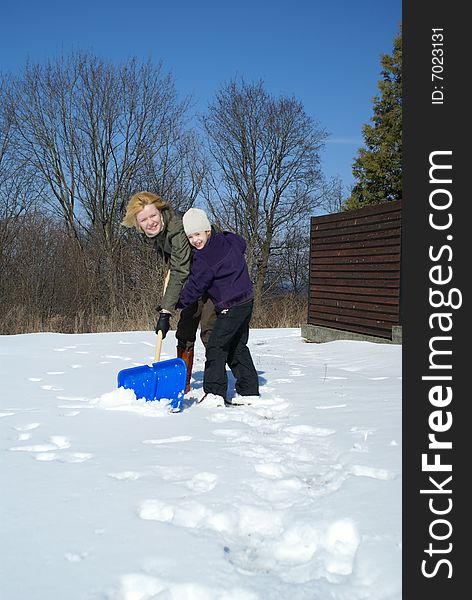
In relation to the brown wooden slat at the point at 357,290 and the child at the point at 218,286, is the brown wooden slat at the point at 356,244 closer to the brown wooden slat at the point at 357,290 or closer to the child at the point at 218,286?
the brown wooden slat at the point at 357,290

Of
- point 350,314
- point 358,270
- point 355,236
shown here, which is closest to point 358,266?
point 358,270

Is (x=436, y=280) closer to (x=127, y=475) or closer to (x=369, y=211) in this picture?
(x=127, y=475)

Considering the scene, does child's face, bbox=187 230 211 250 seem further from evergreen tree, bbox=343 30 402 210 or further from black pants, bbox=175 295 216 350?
evergreen tree, bbox=343 30 402 210

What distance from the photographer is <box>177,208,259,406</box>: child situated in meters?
4.28

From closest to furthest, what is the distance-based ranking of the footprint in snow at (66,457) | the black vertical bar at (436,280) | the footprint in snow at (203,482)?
the black vertical bar at (436,280), the footprint in snow at (203,482), the footprint in snow at (66,457)

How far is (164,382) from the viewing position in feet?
13.5

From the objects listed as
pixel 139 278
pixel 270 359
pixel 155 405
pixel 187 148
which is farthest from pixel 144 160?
pixel 155 405

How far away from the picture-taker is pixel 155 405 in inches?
159

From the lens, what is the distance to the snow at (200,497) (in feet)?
6.00

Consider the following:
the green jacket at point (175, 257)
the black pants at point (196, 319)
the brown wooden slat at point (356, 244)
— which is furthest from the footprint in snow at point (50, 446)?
the brown wooden slat at point (356, 244)

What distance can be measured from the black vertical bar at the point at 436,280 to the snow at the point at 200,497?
0.16 meters

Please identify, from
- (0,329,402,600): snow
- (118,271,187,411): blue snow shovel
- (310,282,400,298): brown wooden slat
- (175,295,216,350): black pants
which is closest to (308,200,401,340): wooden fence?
(310,282,400,298): brown wooden slat

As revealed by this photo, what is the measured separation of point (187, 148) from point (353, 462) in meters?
21.2

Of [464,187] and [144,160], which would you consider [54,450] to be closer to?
[464,187]
